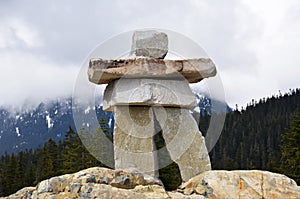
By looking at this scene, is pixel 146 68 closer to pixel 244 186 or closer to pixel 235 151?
pixel 244 186

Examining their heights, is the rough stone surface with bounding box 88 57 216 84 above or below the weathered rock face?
above

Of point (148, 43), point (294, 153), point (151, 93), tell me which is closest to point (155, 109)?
point (151, 93)

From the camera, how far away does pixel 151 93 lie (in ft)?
34.9

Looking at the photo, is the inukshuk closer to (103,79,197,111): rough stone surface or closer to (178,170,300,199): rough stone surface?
(103,79,197,111): rough stone surface

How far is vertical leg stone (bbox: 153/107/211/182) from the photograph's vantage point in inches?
434

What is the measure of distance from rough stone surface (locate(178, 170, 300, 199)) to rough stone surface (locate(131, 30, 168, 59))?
4.03m

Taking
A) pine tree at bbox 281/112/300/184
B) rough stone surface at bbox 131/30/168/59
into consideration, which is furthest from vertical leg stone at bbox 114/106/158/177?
pine tree at bbox 281/112/300/184

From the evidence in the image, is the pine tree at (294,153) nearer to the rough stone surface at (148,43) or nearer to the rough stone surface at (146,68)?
the rough stone surface at (146,68)

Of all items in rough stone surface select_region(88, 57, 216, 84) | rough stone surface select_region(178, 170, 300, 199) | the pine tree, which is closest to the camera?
rough stone surface select_region(178, 170, 300, 199)

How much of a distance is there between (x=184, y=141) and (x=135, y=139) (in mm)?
1193

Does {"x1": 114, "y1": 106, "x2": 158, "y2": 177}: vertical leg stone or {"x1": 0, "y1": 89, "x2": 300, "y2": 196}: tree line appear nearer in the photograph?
A: {"x1": 114, "y1": 106, "x2": 158, "y2": 177}: vertical leg stone

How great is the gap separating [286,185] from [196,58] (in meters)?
4.13

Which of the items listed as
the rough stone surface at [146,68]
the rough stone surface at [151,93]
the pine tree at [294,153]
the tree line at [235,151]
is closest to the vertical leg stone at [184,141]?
the rough stone surface at [151,93]

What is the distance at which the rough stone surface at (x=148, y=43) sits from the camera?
11062 millimetres
